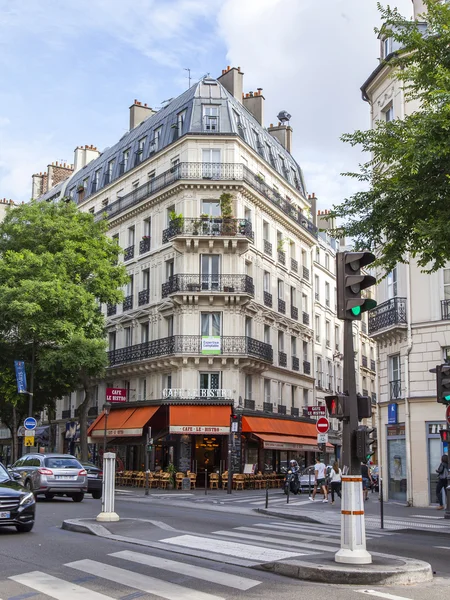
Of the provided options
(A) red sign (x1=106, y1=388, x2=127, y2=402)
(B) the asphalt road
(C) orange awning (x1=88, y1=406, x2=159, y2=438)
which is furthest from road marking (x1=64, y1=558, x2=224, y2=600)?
(A) red sign (x1=106, y1=388, x2=127, y2=402)

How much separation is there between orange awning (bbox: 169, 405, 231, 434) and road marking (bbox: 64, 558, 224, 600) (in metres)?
26.6

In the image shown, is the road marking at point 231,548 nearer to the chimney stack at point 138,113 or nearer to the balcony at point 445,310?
the balcony at point 445,310

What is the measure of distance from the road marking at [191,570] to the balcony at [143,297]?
31.3 meters

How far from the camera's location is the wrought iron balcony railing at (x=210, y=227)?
38.7 m

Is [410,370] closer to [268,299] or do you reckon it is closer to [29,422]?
[268,299]

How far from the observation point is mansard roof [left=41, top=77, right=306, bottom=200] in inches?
1601

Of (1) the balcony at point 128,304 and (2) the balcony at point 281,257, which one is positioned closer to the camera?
(1) the balcony at point 128,304

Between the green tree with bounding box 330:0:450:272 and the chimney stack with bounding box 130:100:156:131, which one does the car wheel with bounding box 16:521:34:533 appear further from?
the chimney stack with bounding box 130:100:156:131

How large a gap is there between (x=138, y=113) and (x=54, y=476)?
32.8 m

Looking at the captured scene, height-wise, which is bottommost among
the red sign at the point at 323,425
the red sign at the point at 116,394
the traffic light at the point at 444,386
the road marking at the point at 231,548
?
the road marking at the point at 231,548

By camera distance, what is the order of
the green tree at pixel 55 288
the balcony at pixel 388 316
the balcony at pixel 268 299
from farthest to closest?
the balcony at pixel 268 299
the green tree at pixel 55 288
the balcony at pixel 388 316

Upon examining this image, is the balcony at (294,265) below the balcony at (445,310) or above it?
above

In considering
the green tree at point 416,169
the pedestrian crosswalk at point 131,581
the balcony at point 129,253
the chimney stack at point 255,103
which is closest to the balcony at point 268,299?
the balcony at point 129,253

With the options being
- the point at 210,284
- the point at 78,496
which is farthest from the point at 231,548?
Result: the point at 210,284
